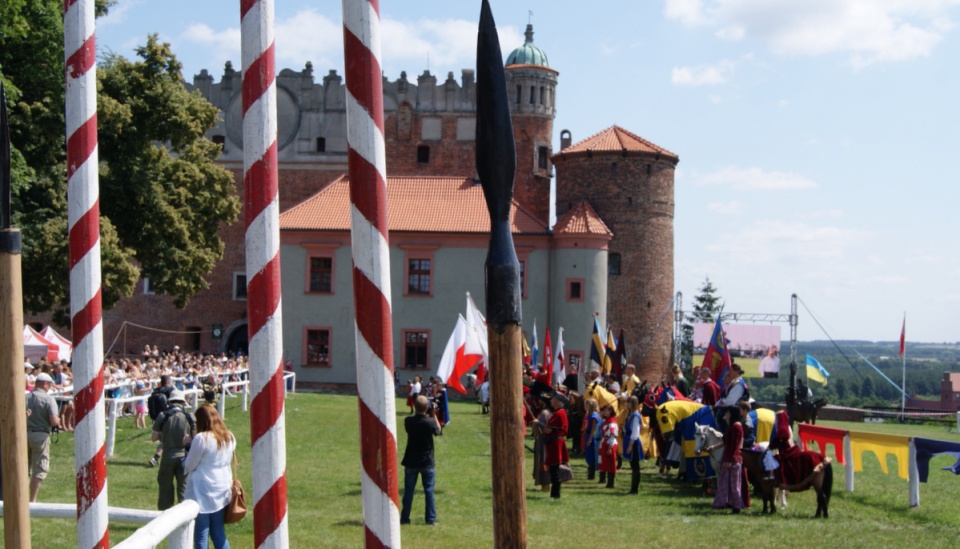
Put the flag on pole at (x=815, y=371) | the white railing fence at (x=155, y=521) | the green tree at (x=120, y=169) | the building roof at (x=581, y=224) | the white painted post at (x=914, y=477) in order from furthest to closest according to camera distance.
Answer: the building roof at (x=581, y=224) < the flag on pole at (x=815, y=371) < the green tree at (x=120, y=169) < the white painted post at (x=914, y=477) < the white railing fence at (x=155, y=521)

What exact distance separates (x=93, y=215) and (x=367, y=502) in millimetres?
2671

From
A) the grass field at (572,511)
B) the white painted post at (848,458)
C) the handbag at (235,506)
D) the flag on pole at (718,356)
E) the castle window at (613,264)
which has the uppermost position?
the castle window at (613,264)

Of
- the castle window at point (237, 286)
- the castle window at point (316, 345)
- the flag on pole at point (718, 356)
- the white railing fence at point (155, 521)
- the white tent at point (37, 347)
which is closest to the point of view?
the white railing fence at point (155, 521)

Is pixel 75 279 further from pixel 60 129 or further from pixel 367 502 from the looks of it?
pixel 60 129

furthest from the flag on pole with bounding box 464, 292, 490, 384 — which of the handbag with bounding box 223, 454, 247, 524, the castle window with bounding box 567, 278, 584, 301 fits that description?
the castle window with bounding box 567, 278, 584, 301

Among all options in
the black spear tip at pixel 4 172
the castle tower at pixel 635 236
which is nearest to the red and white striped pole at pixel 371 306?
the black spear tip at pixel 4 172

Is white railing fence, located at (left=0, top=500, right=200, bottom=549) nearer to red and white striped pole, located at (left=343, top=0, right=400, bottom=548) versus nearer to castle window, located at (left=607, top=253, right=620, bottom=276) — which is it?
red and white striped pole, located at (left=343, top=0, right=400, bottom=548)

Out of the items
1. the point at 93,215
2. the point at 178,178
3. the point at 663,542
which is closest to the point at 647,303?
the point at 178,178

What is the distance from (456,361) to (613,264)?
32.5m

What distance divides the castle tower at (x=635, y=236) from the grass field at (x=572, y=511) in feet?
104

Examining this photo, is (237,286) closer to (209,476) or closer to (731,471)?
(731,471)

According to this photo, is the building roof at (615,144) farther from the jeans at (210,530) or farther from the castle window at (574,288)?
the jeans at (210,530)

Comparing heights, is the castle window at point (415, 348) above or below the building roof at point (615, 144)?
below

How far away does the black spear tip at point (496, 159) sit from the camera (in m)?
4.99
